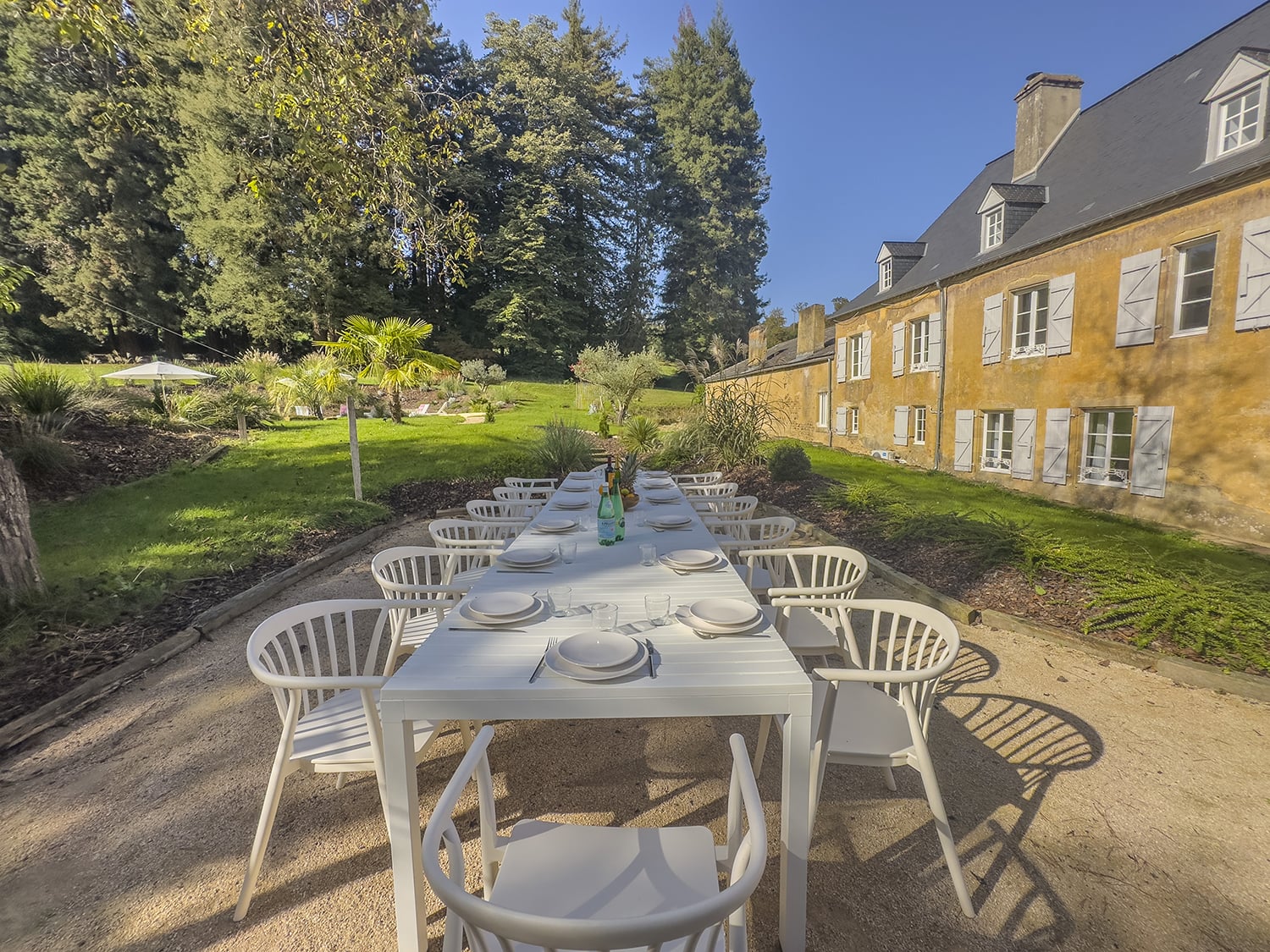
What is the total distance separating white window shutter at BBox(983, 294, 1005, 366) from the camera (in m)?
10.1

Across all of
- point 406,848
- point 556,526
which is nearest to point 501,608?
point 406,848

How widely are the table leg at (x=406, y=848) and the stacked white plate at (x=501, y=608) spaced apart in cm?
44

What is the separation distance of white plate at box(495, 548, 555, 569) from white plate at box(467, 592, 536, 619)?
41cm

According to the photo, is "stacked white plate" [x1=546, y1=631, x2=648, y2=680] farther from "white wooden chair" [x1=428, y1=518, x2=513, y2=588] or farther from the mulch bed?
the mulch bed

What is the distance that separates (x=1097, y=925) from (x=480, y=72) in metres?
33.7

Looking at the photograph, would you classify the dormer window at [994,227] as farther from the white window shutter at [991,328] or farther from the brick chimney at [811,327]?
the brick chimney at [811,327]

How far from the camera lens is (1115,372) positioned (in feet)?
26.2

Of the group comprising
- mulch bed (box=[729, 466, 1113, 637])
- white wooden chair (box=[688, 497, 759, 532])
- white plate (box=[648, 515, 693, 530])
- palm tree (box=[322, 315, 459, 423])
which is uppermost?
palm tree (box=[322, 315, 459, 423])

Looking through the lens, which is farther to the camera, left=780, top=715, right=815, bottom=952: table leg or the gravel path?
the gravel path

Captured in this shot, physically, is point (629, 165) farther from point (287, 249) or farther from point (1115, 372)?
point (1115, 372)

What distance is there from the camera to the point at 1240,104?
6.72 meters

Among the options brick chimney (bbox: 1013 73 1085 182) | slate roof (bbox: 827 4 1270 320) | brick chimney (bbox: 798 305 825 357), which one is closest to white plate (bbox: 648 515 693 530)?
slate roof (bbox: 827 4 1270 320)

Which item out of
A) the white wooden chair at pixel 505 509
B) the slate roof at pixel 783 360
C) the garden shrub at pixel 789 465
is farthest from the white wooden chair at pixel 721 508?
the slate roof at pixel 783 360

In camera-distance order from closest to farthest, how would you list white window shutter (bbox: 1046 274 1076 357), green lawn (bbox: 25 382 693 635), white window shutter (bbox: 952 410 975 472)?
1. green lawn (bbox: 25 382 693 635)
2. white window shutter (bbox: 1046 274 1076 357)
3. white window shutter (bbox: 952 410 975 472)
